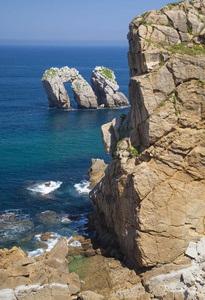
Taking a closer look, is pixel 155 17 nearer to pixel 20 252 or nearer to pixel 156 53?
pixel 156 53

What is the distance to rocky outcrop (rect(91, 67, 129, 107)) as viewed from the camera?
12012 centimetres

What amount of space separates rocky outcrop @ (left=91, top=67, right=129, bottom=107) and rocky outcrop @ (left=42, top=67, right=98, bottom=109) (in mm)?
3307

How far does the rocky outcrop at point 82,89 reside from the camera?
4668 inches

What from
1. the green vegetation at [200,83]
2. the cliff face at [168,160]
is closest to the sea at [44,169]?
the cliff face at [168,160]

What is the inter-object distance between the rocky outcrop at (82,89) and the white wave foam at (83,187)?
5932 cm

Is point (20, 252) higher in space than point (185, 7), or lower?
lower

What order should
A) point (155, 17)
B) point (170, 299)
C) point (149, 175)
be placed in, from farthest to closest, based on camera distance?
point (155, 17) → point (149, 175) → point (170, 299)

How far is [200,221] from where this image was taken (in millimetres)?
36969

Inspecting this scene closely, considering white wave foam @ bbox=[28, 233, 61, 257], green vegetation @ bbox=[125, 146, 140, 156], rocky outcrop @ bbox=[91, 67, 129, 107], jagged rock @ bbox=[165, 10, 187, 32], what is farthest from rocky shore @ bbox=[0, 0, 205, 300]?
rocky outcrop @ bbox=[91, 67, 129, 107]

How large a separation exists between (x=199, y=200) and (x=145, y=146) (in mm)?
7288

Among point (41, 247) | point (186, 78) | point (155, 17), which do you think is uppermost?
point (155, 17)

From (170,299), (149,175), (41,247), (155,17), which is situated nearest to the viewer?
(170,299)

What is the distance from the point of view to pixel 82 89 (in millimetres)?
120375

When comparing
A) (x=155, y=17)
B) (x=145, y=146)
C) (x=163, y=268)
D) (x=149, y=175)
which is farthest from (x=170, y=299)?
(x=155, y=17)
